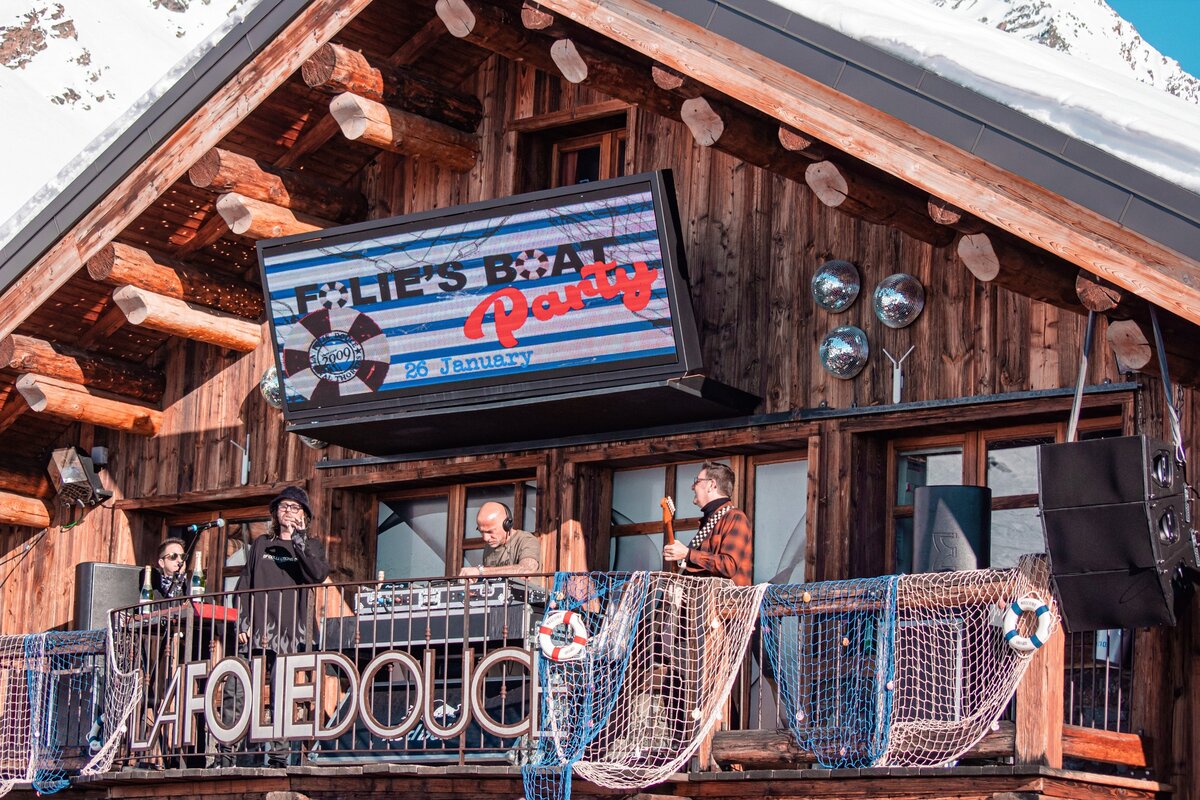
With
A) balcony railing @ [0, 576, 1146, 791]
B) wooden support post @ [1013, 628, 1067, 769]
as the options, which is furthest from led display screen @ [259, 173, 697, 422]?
wooden support post @ [1013, 628, 1067, 769]

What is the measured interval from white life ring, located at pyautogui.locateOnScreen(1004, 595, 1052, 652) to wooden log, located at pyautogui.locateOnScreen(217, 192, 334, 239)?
632 centimetres

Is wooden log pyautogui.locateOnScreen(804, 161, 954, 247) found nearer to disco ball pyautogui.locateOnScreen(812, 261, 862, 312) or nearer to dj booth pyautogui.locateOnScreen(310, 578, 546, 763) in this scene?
disco ball pyautogui.locateOnScreen(812, 261, 862, 312)

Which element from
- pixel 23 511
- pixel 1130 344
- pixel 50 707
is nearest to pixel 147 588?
pixel 50 707

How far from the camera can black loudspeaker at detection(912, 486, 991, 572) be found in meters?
11.2

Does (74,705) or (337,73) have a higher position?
(337,73)

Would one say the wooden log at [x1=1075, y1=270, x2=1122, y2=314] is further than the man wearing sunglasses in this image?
No

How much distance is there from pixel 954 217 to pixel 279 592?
505 centimetres

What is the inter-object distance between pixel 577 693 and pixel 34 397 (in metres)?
6.46

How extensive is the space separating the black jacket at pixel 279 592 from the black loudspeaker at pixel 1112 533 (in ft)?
15.8

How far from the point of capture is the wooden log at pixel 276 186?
14359mm

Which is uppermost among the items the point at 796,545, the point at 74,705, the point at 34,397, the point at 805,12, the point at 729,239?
the point at 805,12

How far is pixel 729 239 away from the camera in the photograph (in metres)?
13.5

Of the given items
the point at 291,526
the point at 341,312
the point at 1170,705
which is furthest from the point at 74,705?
the point at 1170,705

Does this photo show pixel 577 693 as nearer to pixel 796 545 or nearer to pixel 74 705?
pixel 796 545
